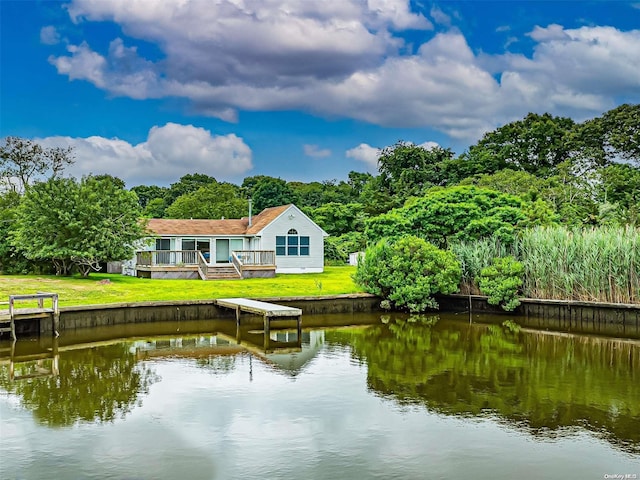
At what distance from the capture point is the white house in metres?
30.8

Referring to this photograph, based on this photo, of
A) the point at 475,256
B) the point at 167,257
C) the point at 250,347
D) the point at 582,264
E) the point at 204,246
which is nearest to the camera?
the point at 250,347

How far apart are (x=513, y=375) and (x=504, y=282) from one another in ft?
30.0

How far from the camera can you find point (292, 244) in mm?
33719

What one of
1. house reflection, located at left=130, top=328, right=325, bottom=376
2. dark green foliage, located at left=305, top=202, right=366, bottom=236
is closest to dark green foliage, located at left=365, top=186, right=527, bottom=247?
house reflection, located at left=130, top=328, right=325, bottom=376

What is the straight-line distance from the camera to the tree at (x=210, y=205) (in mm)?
51656

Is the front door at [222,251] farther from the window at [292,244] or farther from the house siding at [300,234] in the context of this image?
the window at [292,244]

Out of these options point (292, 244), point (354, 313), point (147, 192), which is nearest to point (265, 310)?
point (354, 313)

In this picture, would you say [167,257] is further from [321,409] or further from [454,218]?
[321,409]

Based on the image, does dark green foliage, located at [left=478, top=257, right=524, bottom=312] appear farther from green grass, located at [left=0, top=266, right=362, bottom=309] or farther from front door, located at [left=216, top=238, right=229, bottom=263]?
front door, located at [left=216, top=238, right=229, bottom=263]

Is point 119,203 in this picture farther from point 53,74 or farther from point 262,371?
point 262,371

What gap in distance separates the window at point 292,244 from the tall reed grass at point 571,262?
39.2ft

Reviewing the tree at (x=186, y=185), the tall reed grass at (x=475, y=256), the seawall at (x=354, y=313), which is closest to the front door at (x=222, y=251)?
the seawall at (x=354, y=313)

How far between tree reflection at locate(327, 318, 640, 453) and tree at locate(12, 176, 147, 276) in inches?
498

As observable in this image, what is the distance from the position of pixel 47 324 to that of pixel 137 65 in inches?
586
